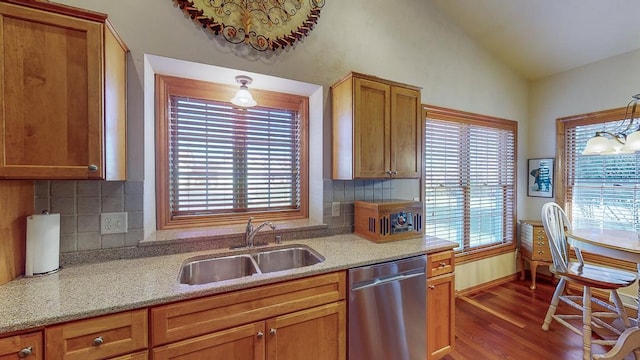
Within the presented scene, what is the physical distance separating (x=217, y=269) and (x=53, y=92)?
1.23 m

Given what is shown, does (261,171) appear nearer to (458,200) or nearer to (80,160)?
(80,160)

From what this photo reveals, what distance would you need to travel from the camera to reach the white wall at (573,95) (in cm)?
262

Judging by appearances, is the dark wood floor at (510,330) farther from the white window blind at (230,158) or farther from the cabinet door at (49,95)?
the cabinet door at (49,95)

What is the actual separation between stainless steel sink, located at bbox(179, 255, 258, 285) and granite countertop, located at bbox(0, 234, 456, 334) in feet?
0.18

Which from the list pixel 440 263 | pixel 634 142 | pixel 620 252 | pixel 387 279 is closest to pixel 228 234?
pixel 387 279

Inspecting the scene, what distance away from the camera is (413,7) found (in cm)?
254

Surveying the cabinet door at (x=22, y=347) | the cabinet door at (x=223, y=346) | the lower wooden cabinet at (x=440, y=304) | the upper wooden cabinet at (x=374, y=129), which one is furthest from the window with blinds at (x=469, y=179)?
the cabinet door at (x=22, y=347)

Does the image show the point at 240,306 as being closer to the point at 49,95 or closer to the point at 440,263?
the point at 49,95

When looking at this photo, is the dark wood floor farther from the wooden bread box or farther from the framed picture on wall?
the framed picture on wall

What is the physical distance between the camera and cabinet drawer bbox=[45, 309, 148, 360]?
94 centimetres

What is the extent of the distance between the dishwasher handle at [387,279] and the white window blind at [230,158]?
1008 millimetres

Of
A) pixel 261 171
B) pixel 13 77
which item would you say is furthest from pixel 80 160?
pixel 261 171

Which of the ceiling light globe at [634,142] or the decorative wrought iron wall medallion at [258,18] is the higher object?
the decorative wrought iron wall medallion at [258,18]

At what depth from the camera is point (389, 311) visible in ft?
5.24
